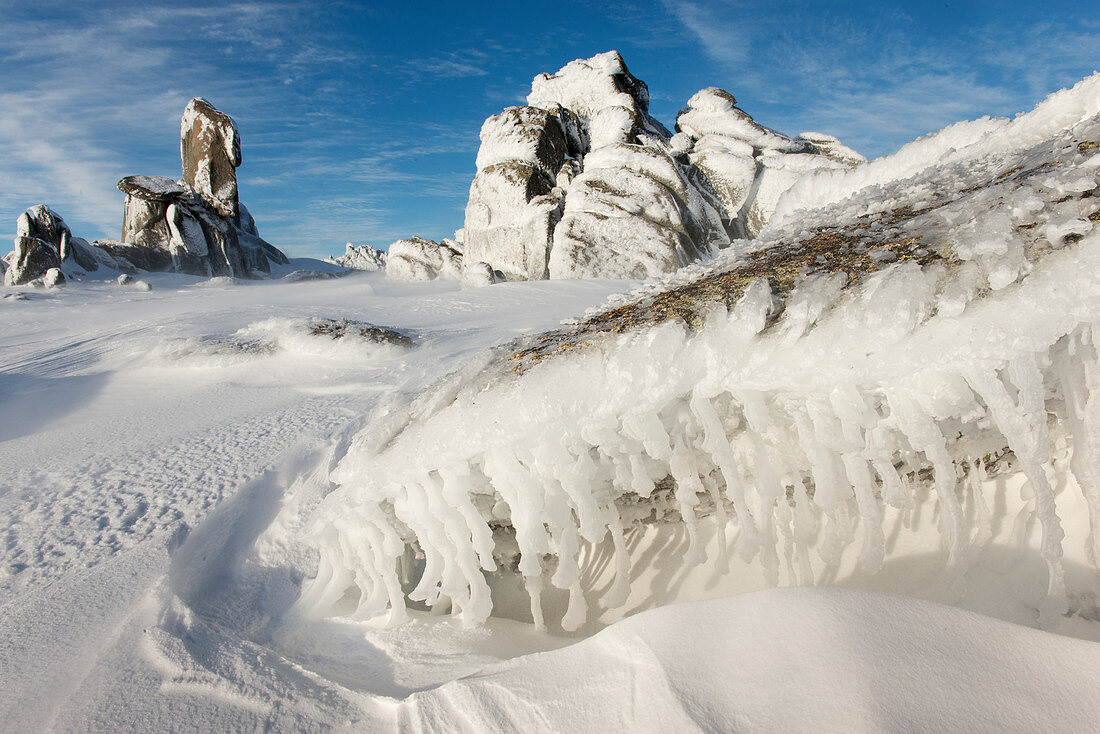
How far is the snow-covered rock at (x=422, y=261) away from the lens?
1447 centimetres

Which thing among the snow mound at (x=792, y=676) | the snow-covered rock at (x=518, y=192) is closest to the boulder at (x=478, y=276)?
the snow-covered rock at (x=518, y=192)

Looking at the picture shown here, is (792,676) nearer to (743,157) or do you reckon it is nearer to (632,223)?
(632,223)

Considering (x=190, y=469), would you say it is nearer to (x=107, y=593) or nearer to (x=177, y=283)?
(x=107, y=593)

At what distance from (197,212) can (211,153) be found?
269 centimetres

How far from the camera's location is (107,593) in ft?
5.04

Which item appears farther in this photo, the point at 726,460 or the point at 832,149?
the point at 832,149

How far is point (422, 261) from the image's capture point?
585 inches

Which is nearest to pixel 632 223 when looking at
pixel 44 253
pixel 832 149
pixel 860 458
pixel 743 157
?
pixel 743 157

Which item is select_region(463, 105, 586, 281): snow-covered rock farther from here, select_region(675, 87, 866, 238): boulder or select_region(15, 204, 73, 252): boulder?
select_region(15, 204, 73, 252): boulder

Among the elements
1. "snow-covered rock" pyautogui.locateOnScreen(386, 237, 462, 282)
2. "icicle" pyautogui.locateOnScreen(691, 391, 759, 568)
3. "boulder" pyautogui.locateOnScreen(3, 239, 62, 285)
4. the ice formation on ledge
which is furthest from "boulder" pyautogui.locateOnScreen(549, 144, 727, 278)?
"boulder" pyautogui.locateOnScreen(3, 239, 62, 285)

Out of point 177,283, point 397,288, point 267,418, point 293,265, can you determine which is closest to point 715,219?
point 397,288

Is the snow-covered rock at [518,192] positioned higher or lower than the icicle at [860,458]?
higher

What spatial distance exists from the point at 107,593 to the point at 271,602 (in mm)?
433

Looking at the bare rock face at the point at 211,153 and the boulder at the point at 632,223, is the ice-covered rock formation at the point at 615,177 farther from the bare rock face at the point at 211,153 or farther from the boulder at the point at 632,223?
the bare rock face at the point at 211,153
